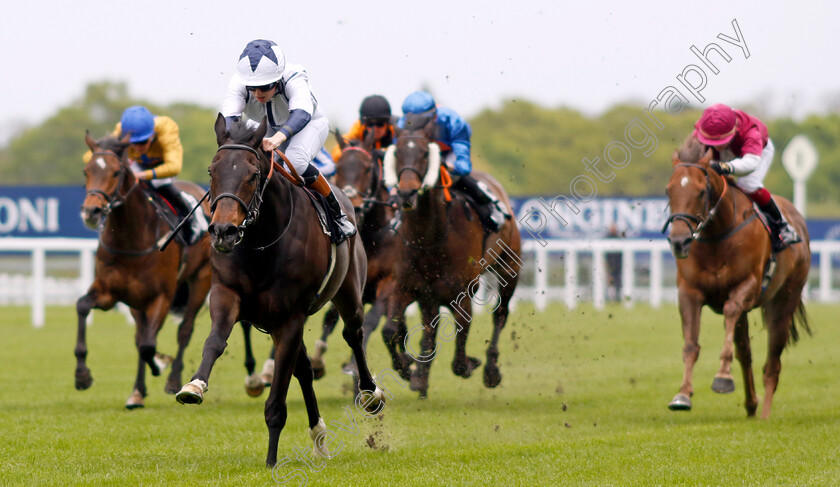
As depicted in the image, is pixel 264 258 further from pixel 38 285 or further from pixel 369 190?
pixel 38 285

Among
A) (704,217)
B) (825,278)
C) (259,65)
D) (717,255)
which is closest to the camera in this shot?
(259,65)

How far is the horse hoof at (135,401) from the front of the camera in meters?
7.76

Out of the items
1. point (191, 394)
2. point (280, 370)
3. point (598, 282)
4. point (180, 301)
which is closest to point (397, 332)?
point (180, 301)

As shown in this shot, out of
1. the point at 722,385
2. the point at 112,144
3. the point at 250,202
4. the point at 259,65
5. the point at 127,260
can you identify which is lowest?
the point at 722,385

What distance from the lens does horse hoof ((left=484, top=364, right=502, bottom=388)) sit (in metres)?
8.48

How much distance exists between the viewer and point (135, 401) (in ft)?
25.6

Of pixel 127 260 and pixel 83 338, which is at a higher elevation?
pixel 127 260

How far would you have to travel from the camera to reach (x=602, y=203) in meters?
22.7

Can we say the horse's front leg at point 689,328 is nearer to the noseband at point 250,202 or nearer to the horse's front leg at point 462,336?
the horse's front leg at point 462,336

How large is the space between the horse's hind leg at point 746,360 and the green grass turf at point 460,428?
132 millimetres

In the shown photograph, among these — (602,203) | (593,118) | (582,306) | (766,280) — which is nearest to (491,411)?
(766,280)

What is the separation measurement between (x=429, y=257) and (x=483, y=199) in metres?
0.73

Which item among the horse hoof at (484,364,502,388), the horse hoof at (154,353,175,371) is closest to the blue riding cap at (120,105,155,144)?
the horse hoof at (154,353,175,371)

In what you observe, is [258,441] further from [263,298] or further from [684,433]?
[684,433]
